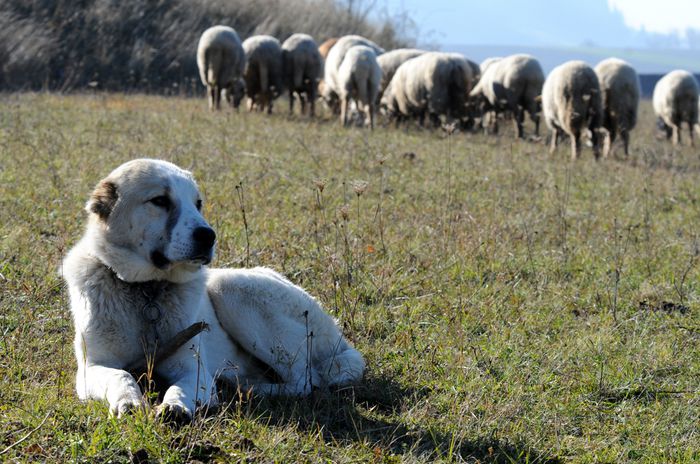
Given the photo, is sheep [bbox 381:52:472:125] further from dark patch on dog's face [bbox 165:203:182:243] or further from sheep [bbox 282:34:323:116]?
dark patch on dog's face [bbox 165:203:182:243]

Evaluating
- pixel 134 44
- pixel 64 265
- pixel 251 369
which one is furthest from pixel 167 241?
pixel 134 44

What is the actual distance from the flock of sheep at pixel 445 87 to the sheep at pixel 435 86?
19 millimetres

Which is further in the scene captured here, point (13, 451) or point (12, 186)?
point (12, 186)

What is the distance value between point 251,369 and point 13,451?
142cm

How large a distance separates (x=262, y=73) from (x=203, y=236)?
14.6m

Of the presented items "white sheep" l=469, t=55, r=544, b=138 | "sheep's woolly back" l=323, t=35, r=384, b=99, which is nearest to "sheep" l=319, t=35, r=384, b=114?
"sheep's woolly back" l=323, t=35, r=384, b=99

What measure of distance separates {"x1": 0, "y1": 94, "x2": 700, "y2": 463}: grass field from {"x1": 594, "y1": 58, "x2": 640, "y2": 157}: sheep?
10.5 ft

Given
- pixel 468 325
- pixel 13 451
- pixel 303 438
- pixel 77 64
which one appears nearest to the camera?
pixel 13 451

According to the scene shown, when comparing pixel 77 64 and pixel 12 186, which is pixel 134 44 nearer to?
pixel 77 64

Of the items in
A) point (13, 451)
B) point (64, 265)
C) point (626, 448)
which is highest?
point (64, 265)

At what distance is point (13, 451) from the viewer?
3240mm

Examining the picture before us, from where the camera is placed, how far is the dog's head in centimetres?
394

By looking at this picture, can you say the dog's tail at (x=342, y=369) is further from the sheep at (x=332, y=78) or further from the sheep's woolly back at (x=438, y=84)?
the sheep at (x=332, y=78)

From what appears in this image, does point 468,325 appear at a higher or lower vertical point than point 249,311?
lower
